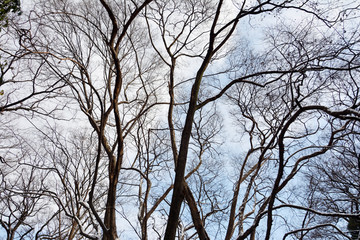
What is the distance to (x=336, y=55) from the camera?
3227 mm

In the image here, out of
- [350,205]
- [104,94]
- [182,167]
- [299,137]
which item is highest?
[104,94]

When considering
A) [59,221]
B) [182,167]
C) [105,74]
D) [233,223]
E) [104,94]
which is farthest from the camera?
[59,221]

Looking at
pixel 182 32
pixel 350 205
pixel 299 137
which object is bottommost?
pixel 350 205

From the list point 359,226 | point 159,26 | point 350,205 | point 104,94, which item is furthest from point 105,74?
point 359,226

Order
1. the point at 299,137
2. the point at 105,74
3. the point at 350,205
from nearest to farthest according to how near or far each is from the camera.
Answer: the point at 299,137 → the point at 105,74 → the point at 350,205

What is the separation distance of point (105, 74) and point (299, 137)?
4.91 metres

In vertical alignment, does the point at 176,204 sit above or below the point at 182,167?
below

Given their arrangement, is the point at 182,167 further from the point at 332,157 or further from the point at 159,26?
the point at 332,157

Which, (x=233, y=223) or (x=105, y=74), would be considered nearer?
(x=233, y=223)

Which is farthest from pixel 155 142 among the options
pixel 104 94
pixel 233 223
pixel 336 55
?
pixel 336 55

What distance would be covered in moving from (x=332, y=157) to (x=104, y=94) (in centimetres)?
670

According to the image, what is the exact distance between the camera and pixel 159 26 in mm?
5875

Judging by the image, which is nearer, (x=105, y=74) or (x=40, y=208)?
(x=105, y=74)

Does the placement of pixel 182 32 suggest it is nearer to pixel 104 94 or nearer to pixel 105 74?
pixel 105 74
